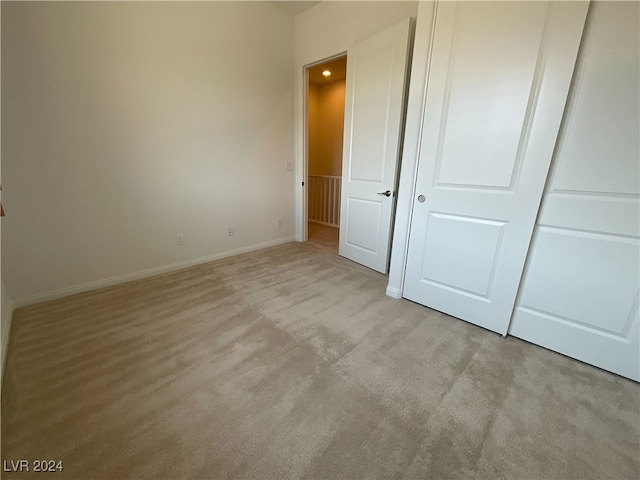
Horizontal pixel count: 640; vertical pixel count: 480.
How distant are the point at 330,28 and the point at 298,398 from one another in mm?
3467

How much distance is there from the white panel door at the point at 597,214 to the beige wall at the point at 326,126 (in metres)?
3.84

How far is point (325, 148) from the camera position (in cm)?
527

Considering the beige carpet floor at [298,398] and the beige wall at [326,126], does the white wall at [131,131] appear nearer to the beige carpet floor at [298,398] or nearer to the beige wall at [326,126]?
the beige carpet floor at [298,398]

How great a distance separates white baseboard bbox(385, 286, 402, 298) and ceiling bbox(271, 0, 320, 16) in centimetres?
321

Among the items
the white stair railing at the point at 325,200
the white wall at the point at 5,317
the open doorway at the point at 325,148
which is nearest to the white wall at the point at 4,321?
the white wall at the point at 5,317

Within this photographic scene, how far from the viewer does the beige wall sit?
16.0 feet

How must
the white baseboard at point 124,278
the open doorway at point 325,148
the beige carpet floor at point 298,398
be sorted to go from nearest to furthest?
the beige carpet floor at point 298,398 < the white baseboard at point 124,278 < the open doorway at point 325,148

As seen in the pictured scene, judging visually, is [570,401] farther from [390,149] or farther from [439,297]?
[390,149]

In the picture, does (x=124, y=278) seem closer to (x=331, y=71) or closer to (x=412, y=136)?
(x=412, y=136)

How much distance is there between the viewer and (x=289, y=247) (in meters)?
3.55

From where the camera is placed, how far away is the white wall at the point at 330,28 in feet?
7.78

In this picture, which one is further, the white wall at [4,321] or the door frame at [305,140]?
the door frame at [305,140]

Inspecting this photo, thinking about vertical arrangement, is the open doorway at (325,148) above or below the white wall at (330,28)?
below

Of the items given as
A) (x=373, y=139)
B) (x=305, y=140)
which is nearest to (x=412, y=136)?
(x=373, y=139)
